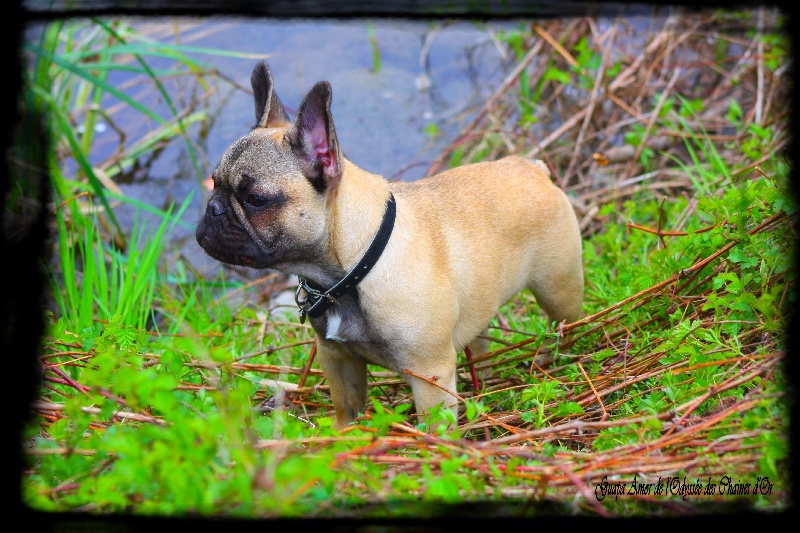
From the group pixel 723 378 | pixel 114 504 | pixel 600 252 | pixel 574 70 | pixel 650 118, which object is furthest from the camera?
pixel 574 70

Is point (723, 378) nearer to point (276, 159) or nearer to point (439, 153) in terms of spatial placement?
point (276, 159)

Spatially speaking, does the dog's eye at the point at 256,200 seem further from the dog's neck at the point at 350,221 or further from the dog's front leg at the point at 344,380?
the dog's front leg at the point at 344,380

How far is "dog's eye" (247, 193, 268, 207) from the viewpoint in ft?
11.1

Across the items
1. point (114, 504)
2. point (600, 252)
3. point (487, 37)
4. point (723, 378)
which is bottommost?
point (600, 252)

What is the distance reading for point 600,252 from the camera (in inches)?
231

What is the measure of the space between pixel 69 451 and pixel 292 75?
19.2 ft

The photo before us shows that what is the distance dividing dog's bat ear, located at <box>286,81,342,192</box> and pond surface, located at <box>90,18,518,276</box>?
135 inches

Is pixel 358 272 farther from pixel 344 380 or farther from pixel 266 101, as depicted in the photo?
pixel 266 101

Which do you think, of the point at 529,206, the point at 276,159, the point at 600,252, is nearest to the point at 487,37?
the point at 600,252

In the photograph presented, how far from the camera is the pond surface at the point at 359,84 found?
721cm

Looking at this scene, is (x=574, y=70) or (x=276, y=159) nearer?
(x=276, y=159)

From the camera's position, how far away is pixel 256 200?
3412 mm

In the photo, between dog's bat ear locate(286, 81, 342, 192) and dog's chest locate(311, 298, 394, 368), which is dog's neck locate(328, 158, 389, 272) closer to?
dog's bat ear locate(286, 81, 342, 192)

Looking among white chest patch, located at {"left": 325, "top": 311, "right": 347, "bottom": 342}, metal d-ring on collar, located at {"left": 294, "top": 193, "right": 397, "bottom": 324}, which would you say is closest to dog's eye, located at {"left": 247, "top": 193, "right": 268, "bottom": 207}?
metal d-ring on collar, located at {"left": 294, "top": 193, "right": 397, "bottom": 324}
